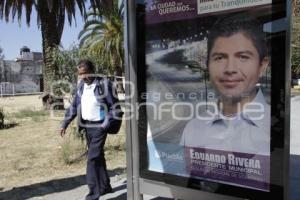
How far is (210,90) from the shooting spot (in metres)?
4.36

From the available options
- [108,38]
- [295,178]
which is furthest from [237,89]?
[108,38]

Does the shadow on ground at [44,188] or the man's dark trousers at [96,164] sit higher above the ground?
the man's dark trousers at [96,164]

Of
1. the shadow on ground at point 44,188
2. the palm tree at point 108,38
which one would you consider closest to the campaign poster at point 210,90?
the shadow on ground at point 44,188

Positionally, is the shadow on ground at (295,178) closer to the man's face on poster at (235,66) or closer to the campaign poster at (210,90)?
the campaign poster at (210,90)

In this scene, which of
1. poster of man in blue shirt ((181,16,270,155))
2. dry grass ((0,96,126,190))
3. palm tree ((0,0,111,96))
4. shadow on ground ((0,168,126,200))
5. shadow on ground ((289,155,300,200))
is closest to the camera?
poster of man in blue shirt ((181,16,270,155))

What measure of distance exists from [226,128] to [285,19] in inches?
45.4

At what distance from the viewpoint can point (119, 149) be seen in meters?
9.67

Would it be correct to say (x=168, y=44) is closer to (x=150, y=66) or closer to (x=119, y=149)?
(x=150, y=66)

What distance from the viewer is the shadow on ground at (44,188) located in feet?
20.8

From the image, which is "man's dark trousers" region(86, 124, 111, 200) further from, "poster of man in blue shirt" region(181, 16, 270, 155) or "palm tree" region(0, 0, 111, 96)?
"palm tree" region(0, 0, 111, 96)

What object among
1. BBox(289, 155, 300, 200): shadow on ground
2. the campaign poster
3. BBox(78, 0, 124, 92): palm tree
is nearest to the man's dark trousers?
the campaign poster

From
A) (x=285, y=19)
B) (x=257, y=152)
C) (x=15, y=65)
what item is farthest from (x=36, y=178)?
(x=15, y=65)

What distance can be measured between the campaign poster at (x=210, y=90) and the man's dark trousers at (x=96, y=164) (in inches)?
36.5

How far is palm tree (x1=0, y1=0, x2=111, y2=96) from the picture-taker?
19.9 metres
